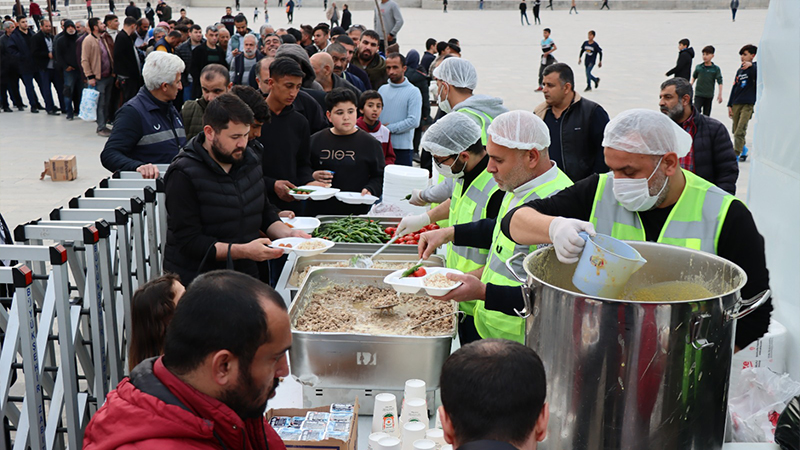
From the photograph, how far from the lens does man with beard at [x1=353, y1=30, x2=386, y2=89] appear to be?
30.7ft

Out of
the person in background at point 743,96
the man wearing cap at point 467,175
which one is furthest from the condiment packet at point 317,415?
the person in background at point 743,96

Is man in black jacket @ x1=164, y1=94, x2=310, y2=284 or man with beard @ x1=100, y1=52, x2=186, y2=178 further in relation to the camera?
man with beard @ x1=100, y1=52, x2=186, y2=178

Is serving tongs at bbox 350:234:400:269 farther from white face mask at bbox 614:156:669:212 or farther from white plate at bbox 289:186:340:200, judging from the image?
white face mask at bbox 614:156:669:212

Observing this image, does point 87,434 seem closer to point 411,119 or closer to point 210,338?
point 210,338

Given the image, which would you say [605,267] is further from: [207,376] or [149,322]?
[149,322]

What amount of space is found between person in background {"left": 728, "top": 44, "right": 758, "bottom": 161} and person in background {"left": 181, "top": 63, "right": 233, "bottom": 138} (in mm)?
7694

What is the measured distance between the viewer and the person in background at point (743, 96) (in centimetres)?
981

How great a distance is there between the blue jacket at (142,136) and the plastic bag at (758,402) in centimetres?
368

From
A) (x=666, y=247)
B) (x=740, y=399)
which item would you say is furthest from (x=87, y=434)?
(x=740, y=399)

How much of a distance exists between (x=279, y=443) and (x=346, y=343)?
929mm

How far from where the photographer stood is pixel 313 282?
11.4ft

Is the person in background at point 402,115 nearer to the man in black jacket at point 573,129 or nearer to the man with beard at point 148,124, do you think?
the man in black jacket at point 573,129

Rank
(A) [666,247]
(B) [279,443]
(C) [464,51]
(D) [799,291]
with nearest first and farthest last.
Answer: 1. (B) [279,443]
2. (A) [666,247]
3. (D) [799,291]
4. (C) [464,51]

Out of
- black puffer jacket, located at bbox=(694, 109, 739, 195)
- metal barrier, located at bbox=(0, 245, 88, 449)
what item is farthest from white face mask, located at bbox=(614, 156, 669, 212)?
black puffer jacket, located at bbox=(694, 109, 739, 195)
